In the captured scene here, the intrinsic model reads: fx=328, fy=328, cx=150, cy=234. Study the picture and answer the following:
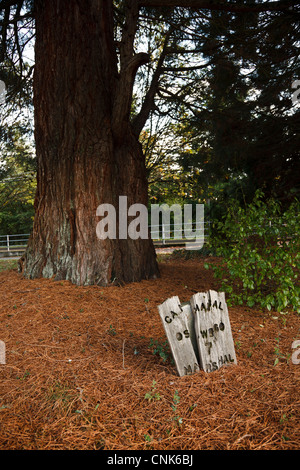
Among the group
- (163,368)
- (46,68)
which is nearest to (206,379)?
(163,368)

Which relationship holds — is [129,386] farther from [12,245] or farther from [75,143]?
[12,245]

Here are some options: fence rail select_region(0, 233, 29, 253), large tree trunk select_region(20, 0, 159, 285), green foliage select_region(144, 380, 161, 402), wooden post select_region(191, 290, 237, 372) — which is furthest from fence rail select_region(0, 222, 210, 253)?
green foliage select_region(144, 380, 161, 402)

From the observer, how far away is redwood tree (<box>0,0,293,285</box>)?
14.5ft

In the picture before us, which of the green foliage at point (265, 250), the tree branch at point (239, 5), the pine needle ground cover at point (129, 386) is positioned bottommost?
the pine needle ground cover at point (129, 386)

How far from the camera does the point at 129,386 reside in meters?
2.26

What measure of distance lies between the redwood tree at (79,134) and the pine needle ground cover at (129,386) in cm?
97

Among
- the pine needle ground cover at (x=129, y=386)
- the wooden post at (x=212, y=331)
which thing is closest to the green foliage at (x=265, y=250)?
the pine needle ground cover at (x=129, y=386)

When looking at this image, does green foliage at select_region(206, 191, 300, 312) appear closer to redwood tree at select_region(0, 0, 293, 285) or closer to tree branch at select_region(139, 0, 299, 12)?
redwood tree at select_region(0, 0, 293, 285)

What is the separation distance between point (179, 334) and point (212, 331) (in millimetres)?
279

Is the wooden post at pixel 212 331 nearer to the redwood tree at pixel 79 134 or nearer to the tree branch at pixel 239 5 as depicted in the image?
the redwood tree at pixel 79 134

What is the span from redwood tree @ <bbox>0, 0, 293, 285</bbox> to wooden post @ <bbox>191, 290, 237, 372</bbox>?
2.18 m

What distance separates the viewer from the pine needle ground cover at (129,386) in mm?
1819

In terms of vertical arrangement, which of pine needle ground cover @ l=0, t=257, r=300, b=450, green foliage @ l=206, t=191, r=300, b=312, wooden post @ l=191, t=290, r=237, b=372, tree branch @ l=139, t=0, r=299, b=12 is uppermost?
tree branch @ l=139, t=0, r=299, b=12

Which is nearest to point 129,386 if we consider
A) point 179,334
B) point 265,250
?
point 179,334
